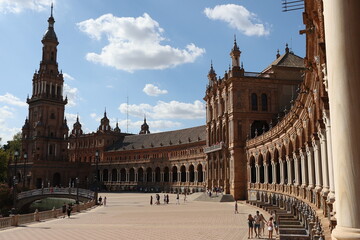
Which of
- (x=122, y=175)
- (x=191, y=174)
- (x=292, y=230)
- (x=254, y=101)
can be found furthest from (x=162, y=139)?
(x=292, y=230)

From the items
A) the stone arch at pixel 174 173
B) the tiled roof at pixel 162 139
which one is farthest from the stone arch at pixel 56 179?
the stone arch at pixel 174 173

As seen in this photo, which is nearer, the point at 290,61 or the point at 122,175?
the point at 290,61

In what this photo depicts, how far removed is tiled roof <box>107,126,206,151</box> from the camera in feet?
317

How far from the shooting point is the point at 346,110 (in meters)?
6.82

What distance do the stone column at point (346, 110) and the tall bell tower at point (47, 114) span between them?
107337mm

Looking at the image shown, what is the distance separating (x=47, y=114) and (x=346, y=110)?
113324 mm

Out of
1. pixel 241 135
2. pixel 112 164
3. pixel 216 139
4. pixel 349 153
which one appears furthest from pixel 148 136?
pixel 349 153

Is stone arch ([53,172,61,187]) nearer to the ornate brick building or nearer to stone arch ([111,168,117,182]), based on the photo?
stone arch ([111,168,117,182])

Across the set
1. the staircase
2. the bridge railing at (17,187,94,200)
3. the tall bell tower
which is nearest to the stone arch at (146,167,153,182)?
the tall bell tower

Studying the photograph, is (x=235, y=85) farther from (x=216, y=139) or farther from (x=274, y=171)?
(x=274, y=171)

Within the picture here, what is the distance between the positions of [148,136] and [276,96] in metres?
62.5

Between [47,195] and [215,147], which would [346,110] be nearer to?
[215,147]

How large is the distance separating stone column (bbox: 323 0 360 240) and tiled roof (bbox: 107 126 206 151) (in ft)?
273

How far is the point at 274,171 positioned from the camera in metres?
46.1
